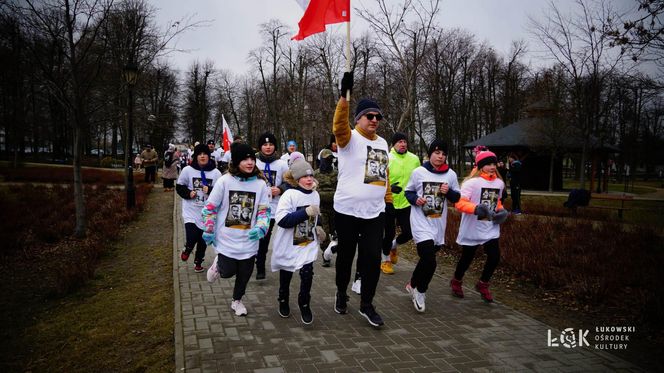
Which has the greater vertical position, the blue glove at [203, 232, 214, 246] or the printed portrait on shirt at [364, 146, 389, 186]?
the printed portrait on shirt at [364, 146, 389, 186]

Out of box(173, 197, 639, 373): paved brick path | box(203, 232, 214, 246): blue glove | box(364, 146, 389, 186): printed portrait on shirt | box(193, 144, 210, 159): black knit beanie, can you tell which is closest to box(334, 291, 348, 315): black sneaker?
box(173, 197, 639, 373): paved brick path

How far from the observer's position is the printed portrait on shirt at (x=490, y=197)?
18.9ft

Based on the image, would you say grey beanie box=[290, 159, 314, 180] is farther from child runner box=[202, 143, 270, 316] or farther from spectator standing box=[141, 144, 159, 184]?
spectator standing box=[141, 144, 159, 184]

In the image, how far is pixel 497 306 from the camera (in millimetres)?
5676

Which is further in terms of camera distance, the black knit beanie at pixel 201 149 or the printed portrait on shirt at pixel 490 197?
the black knit beanie at pixel 201 149

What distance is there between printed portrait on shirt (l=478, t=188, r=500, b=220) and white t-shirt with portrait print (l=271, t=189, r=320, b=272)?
2364 mm

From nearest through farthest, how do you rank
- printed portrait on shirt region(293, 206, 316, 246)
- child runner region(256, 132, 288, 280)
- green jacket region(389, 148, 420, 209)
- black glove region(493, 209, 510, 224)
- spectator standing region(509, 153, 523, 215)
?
printed portrait on shirt region(293, 206, 316, 246) < black glove region(493, 209, 510, 224) < child runner region(256, 132, 288, 280) < green jacket region(389, 148, 420, 209) < spectator standing region(509, 153, 523, 215)

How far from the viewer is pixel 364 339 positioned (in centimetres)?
438

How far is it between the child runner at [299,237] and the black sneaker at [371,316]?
1.93ft

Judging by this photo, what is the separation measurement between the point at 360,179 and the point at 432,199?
4.47 ft

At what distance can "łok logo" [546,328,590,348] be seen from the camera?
4.48m

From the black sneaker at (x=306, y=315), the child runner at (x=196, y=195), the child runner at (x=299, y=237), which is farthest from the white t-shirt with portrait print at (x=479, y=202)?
the child runner at (x=196, y=195)

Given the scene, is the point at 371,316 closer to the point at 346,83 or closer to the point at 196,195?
the point at 346,83

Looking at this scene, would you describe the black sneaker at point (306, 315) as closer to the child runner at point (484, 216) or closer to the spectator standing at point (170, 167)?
the child runner at point (484, 216)
